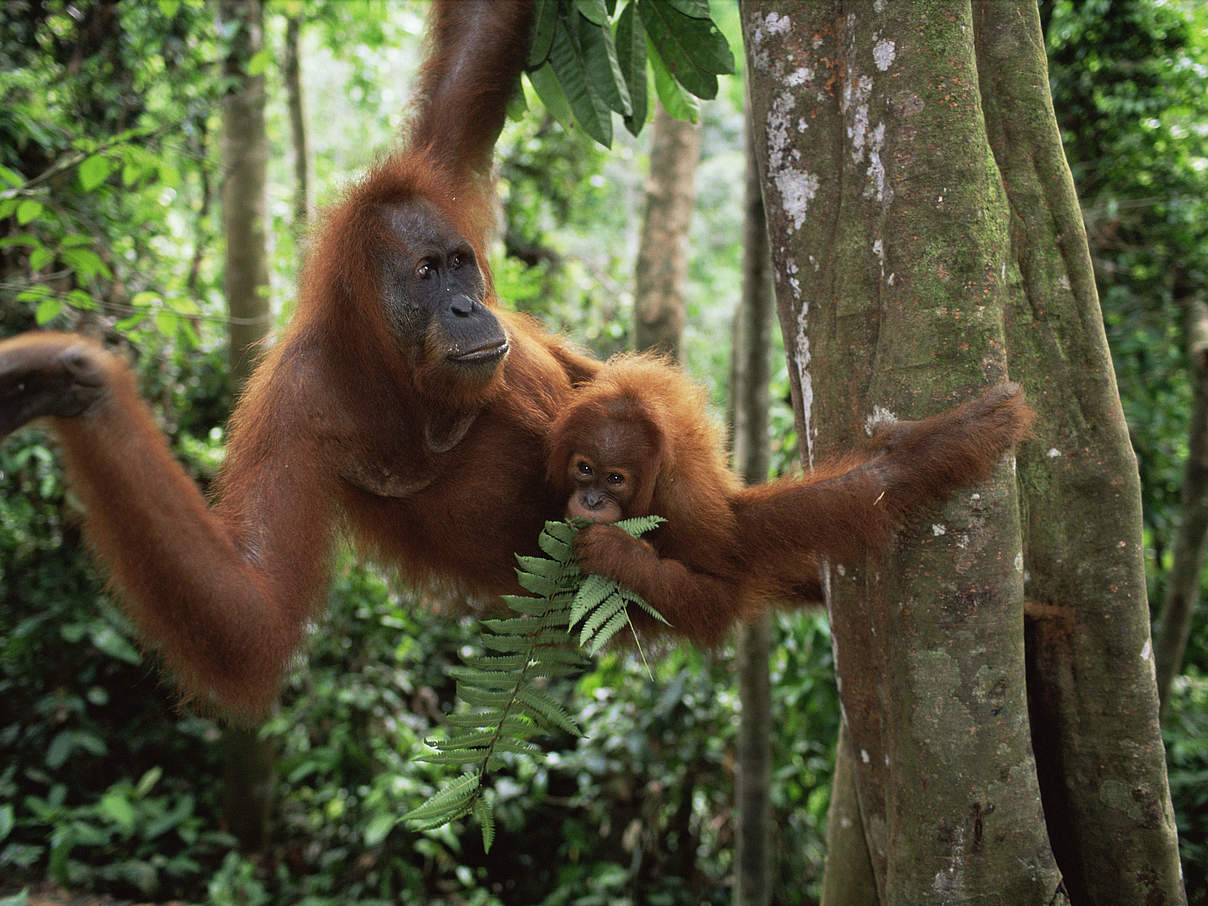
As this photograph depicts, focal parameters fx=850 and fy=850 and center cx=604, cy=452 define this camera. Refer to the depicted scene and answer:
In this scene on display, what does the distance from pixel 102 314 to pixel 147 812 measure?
2758 millimetres

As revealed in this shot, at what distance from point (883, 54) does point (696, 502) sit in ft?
3.89

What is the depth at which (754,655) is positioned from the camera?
3.39m

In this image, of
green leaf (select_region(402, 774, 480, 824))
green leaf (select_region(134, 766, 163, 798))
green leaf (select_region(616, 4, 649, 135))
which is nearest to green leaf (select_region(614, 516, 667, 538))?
green leaf (select_region(402, 774, 480, 824))

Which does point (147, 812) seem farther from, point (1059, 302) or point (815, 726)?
point (1059, 302)

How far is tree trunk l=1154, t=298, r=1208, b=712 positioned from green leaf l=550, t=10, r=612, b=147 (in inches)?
117

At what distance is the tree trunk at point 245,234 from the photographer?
4.84 meters

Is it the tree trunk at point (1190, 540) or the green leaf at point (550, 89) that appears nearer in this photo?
the green leaf at point (550, 89)

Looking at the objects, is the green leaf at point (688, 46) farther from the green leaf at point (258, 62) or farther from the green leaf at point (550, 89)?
the green leaf at point (258, 62)

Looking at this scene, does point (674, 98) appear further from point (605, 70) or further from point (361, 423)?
point (361, 423)

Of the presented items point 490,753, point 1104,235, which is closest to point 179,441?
point 490,753

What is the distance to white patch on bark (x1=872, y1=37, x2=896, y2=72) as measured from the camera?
1.57m

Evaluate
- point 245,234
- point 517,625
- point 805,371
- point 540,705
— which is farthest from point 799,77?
point 245,234

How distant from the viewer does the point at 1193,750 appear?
13.9 feet

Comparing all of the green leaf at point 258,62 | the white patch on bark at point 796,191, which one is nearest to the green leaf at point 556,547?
the white patch on bark at point 796,191
